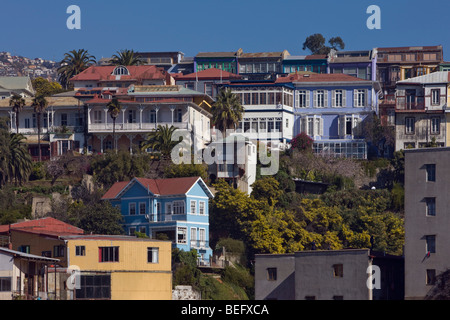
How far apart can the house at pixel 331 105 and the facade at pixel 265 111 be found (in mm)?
1867

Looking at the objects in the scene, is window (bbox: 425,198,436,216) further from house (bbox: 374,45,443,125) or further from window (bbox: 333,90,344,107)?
house (bbox: 374,45,443,125)

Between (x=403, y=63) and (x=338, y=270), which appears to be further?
(x=403, y=63)

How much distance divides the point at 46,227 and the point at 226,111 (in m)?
31.9

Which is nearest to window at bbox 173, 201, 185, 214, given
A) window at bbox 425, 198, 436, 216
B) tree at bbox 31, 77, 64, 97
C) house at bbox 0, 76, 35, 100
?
window at bbox 425, 198, 436, 216

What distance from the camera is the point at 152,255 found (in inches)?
2798

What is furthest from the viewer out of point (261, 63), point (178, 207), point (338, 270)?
point (261, 63)

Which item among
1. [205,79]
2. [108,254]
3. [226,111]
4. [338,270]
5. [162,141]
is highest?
[205,79]

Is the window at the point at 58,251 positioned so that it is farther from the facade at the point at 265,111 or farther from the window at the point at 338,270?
the facade at the point at 265,111

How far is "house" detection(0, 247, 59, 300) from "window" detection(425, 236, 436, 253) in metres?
21.8

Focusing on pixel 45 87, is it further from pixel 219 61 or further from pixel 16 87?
pixel 219 61

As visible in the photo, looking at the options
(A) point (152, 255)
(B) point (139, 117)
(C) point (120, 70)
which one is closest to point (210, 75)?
(C) point (120, 70)

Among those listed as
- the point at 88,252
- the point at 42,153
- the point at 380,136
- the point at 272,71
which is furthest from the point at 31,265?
the point at 272,71

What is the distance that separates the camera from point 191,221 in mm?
83125

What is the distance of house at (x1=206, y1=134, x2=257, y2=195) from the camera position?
94000mm
